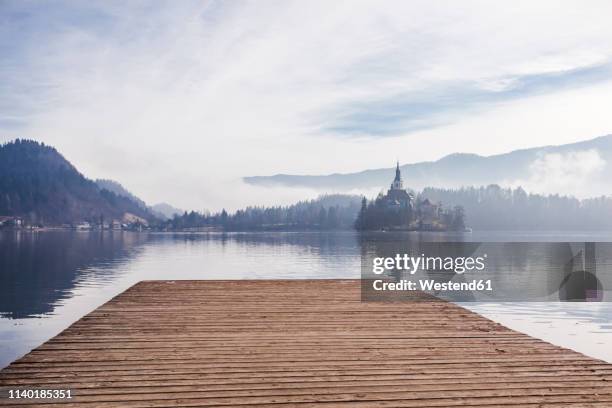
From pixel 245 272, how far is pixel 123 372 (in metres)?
32.9

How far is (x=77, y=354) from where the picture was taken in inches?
304

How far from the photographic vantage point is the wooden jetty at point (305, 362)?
6062 mm

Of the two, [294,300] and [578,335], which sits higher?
[294,300]

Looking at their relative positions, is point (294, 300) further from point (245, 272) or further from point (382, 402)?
point (245, 272)

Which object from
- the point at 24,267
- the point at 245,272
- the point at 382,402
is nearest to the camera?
the point at 382,402

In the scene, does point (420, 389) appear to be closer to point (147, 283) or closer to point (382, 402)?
point (382, 402)

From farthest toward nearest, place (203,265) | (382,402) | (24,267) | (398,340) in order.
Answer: (203,265) → (24,267) → (398,340) → (382,402)

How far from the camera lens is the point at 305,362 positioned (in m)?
7.33

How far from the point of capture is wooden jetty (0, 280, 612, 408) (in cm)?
606

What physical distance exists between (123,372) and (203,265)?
40.0 meters

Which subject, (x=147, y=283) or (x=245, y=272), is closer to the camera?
(x=147, y=283)

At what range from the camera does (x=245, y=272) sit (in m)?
39.5

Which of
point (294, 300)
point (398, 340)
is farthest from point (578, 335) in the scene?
point (398, 340)

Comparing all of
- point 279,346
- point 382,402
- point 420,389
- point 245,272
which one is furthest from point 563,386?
point 245,272
